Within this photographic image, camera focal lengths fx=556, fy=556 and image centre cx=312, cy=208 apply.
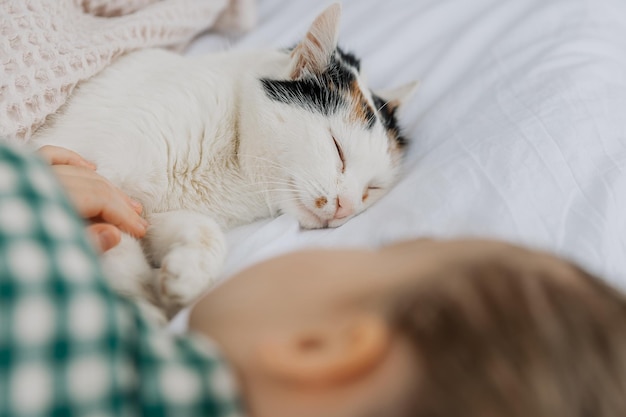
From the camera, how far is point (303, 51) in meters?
1.18

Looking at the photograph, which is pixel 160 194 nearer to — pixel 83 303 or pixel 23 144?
pixel 23 144

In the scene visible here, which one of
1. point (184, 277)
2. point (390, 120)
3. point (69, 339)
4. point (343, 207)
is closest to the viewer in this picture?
point (69, 339)

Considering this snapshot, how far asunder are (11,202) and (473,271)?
1.43 feet

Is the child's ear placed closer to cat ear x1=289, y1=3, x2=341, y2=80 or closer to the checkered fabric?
the checkered fabric

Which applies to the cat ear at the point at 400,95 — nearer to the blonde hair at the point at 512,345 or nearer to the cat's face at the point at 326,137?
the cat's face at the point at 326,137

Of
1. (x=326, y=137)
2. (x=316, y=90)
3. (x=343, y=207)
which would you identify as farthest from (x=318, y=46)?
(x=343, y=207)

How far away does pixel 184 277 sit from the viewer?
0.77 meters

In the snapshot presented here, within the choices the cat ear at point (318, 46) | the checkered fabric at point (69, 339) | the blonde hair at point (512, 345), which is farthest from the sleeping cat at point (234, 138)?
the blonde hair at point (512, 345)

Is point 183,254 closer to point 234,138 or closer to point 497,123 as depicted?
point 234,138

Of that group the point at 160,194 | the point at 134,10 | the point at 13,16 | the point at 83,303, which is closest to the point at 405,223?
the point at 160,194

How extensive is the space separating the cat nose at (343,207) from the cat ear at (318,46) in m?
0.30

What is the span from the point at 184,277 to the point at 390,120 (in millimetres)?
693

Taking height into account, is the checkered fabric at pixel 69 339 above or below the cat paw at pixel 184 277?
above

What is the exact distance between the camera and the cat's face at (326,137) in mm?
1072
